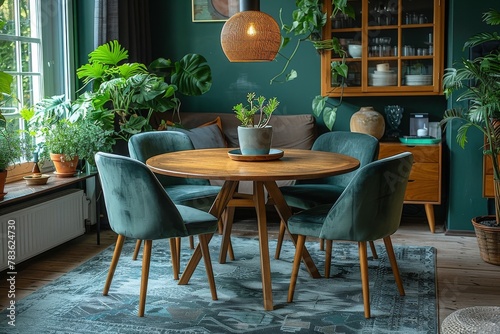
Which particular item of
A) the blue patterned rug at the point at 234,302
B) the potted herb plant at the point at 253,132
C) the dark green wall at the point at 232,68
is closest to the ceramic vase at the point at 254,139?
the potted herb plant at the point at 253,132

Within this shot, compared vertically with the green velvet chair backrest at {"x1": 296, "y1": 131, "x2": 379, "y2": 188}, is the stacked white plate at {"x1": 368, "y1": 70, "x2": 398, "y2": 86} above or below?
above

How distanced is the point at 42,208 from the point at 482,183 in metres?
3.05

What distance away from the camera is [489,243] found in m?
4.12

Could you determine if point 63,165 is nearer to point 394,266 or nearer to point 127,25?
point 127,25

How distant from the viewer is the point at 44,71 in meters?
4.66

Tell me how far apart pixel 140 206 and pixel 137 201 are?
28 millimetres

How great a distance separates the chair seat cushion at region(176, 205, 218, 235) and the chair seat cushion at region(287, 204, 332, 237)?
40 cm

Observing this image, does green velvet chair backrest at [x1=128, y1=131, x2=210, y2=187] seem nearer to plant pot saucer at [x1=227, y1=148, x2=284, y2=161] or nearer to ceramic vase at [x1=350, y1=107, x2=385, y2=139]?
plant pot saucer at [x1=227, y1=148, x2=284, y2=161]

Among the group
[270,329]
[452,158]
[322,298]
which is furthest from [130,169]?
[452,158]

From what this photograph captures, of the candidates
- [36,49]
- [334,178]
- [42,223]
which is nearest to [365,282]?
[334,178]

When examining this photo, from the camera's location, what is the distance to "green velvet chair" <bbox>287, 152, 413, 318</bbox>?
3.03 m

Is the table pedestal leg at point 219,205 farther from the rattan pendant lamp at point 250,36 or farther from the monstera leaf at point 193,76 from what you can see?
the monstera leaf at point 193,76

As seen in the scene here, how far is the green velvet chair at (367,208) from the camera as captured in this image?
3033mm

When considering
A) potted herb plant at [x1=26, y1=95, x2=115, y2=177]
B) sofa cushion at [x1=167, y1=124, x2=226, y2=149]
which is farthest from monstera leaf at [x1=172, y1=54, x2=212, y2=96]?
potted herb plant at [x1=26, y1=95, x2=115, y2=177]
